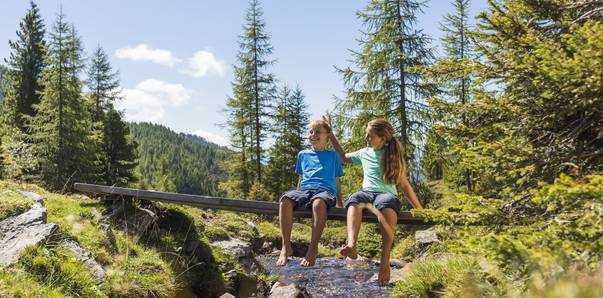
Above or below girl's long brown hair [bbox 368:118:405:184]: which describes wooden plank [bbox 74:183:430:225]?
below

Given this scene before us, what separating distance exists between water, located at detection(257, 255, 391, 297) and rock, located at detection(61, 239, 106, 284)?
5681mm

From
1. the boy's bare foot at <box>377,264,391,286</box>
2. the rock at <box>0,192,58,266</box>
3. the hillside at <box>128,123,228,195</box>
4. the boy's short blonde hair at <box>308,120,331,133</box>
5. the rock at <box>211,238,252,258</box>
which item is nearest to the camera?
the rock at <box>0,192,58,266</box>

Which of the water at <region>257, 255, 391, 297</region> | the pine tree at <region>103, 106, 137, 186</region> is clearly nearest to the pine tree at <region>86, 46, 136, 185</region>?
the pine tree at <region>103, 106, 137, 186</region>

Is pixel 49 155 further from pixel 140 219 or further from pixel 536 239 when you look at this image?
pixel 536 239

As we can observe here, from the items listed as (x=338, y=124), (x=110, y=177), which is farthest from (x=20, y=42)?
(x=338, y=124)

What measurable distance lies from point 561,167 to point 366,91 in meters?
12.6

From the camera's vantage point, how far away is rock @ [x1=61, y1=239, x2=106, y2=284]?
4.68 metres

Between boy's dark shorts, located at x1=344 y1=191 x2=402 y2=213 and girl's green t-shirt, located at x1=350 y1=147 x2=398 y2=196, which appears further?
girl's green t-shirt, located at x1=350 y1=147 x2=398 y2=196

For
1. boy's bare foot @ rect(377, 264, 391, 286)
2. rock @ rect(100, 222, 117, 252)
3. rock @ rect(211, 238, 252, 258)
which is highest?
rock @ rect(100, 222, 117, 252)

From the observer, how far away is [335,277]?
456 inches

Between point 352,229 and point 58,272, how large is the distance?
10.1ft

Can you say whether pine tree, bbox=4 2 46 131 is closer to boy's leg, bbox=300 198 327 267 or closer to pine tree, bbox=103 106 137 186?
pine tree, bbox=103 106 137 186

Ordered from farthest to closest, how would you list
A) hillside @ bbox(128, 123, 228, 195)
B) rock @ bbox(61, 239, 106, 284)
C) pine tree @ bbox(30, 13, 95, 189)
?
hillside @ bbox(128, 123, 228, 195) < pine tree @ bbox(30, 13, 95, 189) < rock @ bbox(61, 239, 106, 284)

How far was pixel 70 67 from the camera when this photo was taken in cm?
2697
